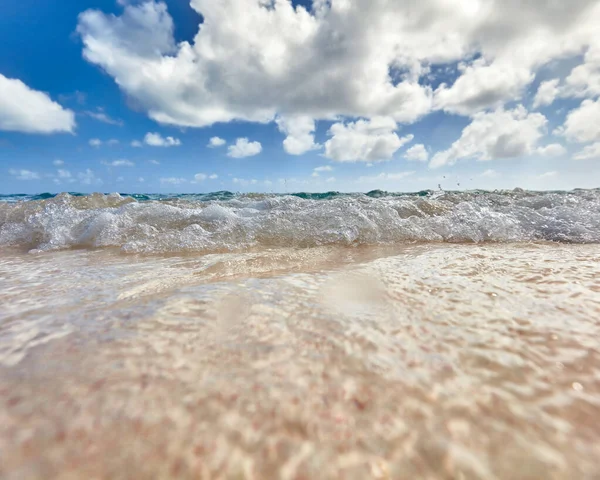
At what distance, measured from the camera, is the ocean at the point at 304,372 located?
815 mm

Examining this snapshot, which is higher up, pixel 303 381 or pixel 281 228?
pixel 281 228

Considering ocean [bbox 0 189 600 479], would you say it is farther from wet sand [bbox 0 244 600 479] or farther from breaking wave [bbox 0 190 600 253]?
breaking wave [bbox 0 190 600 253]

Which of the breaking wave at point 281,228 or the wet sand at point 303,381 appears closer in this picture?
the wet sand at point 303,381

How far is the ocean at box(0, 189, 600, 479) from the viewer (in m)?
0.82

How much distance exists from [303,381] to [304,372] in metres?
0.06

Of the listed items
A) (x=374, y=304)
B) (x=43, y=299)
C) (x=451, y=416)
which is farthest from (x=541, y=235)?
(x=43, y=299)

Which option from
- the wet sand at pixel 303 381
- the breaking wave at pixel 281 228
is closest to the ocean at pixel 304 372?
the wet sand at pixel 303 381

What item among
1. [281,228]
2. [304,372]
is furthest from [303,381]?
[281,228]

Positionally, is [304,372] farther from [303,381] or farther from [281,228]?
[281,228]

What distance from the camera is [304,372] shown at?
3.90 ft

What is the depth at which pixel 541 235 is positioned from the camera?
487cm

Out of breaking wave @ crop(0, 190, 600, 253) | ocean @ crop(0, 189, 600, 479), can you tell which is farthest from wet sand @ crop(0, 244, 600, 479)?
breaking wave @ crop(0, 190, 600, 253)

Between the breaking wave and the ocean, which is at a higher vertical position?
the breaking wave

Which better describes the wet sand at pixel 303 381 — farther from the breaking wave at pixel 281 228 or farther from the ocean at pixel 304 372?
the breaking wave at pixel 281 228
